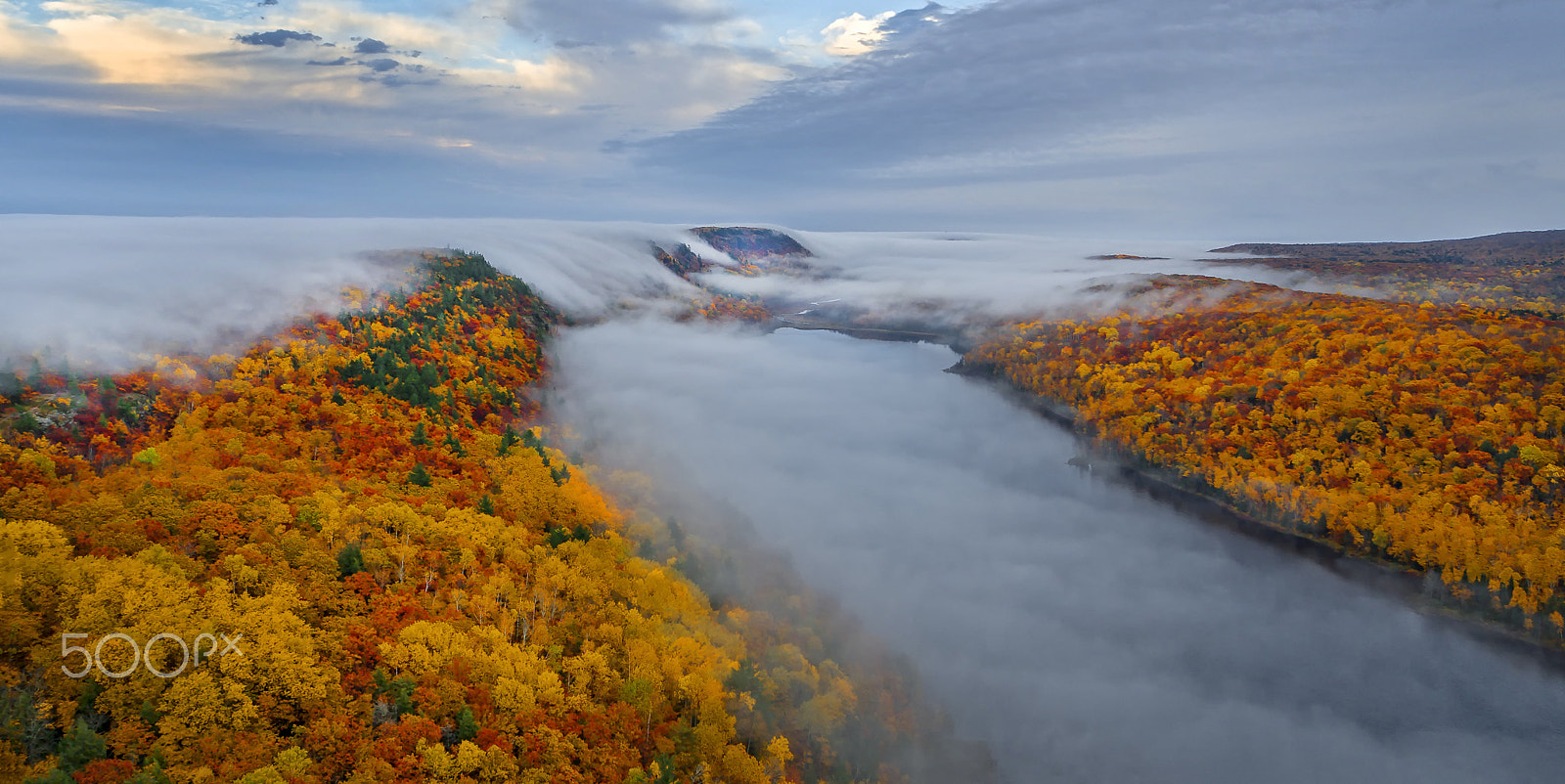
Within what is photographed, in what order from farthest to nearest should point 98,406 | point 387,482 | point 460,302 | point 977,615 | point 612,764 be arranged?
point 460,302, point 977,615, point 387,482, point 98,406, point 612,764

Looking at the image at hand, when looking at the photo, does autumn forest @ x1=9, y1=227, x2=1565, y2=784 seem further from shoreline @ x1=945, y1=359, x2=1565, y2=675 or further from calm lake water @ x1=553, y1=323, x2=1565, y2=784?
calm lake water @ x1=553, y1=323, x2=1565, y2=784

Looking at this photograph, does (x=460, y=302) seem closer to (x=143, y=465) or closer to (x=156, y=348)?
(x=156, y=348)

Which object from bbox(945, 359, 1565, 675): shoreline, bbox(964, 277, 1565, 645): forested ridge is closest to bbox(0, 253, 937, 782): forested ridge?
bbox(945, 359, 1565, 675): shoreline

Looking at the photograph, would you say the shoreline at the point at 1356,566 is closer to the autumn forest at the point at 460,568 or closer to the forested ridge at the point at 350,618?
the autumn forest at the point at 460,568

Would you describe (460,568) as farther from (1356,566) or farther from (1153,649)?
(1356,566)

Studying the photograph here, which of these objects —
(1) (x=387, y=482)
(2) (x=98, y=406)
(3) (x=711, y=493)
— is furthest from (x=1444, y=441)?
(2) (x=98, y=406)

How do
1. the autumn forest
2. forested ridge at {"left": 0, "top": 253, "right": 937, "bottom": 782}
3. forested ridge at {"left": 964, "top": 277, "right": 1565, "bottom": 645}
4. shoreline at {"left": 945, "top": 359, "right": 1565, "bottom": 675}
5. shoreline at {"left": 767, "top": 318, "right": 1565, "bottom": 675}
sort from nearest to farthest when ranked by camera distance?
forested ridge at {"left": 0, "top": 253, "right": 937, "bottom": 782} → the autumn forest → shoreline at {"left": 767, "top": 318, "right": 1565, "bottom": 675} → shoreline at {"left": 945, "top": 359, "right": 1565, "bottom": 675} → forested ridge at {"left": 964, "top": 277, "right": 1565, "bottom": 645}
